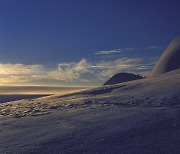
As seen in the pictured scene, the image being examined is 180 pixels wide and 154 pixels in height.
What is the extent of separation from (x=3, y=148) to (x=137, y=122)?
2451mm

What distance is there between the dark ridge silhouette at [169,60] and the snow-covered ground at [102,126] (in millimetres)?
13634

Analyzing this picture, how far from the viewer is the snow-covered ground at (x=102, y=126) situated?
5.64 metres

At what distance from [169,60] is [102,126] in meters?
18.6

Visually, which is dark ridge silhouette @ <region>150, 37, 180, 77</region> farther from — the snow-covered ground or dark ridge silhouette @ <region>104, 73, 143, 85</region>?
the snow-covered ground

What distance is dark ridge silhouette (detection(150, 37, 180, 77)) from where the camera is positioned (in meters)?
23.2

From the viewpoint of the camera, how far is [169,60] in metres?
24.5

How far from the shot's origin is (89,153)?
5.41 metres

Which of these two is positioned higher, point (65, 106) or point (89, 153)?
point (65, 106)

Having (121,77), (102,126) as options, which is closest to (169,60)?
(121,77)

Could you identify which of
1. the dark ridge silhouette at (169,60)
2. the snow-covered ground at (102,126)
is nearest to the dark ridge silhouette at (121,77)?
the dark ridge silhouette at (169,60)

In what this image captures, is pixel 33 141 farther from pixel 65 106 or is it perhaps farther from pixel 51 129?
pixel 65 106

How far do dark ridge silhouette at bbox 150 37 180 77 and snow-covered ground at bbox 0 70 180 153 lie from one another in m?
13.6

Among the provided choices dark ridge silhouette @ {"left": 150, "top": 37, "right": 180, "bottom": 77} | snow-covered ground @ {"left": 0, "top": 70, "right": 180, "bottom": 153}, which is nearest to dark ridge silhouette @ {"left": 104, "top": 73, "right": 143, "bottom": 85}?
dark ridge silhouette @ {"left": 150, "top": 37, "right": 180, "bottom": 77}

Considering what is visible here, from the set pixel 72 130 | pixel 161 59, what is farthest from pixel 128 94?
pixel 161 59
